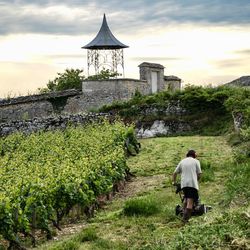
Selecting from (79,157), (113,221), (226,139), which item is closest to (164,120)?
(226,139)

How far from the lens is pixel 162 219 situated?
13.1 meters

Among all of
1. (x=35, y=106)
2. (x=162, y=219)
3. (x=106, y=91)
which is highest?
(x=106, y=91)

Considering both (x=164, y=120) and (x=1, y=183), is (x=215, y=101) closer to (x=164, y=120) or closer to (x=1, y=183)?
(x=164, y=120)

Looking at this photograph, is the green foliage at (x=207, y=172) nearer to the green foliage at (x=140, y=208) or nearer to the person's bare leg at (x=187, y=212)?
the green foliage at (x=140, y=208)

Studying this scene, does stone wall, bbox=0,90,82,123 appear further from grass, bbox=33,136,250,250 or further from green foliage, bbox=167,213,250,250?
green foliage, bbox=167,213,250,250

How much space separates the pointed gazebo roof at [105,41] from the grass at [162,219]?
73.0ft

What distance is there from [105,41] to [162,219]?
104 feet

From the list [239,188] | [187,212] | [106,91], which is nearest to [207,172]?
[239,188]

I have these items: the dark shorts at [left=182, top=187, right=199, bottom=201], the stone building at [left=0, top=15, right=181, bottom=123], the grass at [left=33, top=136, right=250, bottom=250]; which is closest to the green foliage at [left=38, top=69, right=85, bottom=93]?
the stone building at [left=0, top=15, right=181, bottom=123]

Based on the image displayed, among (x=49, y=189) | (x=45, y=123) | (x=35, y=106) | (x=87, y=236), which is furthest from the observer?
(x=35, y=106)

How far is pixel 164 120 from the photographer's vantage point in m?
33.9

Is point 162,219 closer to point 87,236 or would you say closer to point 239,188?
point 239,188

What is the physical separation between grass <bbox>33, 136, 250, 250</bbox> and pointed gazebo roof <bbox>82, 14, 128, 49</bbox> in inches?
876

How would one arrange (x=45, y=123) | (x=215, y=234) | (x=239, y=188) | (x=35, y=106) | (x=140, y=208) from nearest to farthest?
(x=215, y=234) < (x=239, y=188) < (x=140, y=208) < (x=45, y=123) < (x=35, y=106)
